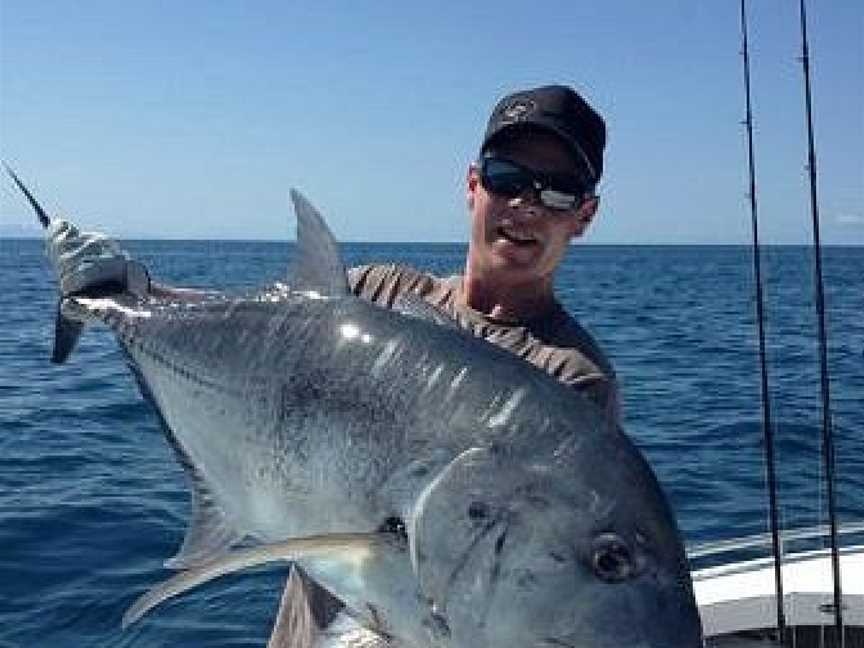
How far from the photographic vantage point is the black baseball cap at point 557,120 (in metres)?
3.33

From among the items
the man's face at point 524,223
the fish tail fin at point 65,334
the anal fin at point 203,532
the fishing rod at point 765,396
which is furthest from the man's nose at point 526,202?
the fishing rod at point 765,396

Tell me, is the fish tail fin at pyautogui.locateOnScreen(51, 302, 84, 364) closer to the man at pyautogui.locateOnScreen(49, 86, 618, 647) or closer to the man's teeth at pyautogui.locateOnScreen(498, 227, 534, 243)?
the man at pyautogui.locateOnScreen(49, 86, 618, 647)

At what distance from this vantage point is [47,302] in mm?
37969

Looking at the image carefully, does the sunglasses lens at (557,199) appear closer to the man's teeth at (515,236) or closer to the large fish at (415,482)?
the man's teeth at (515,236)

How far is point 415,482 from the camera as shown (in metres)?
2.44

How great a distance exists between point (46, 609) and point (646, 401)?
37.2 feet

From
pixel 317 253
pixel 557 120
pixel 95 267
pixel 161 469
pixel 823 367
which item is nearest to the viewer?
pixel 317 253

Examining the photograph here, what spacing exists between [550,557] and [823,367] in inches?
187

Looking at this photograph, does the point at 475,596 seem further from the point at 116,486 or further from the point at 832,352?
the point at 832,352

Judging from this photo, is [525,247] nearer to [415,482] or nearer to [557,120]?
[557,120]

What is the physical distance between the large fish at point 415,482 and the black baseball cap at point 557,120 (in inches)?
27.6

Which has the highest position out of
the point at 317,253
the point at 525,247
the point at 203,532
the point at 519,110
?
the point at 519,110

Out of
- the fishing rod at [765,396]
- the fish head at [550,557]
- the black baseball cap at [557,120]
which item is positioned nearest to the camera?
the fish head at [550,557]

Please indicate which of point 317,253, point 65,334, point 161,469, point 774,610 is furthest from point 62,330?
point 161,469
